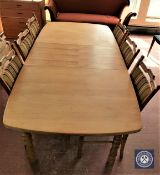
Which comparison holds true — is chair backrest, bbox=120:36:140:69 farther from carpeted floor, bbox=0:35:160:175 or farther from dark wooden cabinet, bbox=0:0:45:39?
dark wooden cabinet, bbox=0:0:45:39

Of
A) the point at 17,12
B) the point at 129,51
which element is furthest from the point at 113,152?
the point at 17,12

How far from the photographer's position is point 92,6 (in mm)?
3834

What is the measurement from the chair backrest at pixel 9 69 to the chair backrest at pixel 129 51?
37.1 inches

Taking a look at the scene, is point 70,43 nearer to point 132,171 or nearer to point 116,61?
point 116,61

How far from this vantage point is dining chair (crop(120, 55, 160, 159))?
1.30 m

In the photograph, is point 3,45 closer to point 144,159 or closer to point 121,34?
point 121,34

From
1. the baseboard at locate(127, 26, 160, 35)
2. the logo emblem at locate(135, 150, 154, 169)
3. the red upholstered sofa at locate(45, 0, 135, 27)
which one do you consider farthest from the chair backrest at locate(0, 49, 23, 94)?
the baseboard at locate(127, 26, 160, 35)

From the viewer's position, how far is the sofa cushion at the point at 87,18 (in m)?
3.48

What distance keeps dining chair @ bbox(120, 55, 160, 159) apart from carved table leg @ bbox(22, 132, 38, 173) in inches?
27.3

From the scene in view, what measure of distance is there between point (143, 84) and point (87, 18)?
248 cm

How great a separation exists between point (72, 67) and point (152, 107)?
4.15ft

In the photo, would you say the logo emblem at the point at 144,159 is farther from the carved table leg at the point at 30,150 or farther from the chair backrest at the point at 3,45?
the chair backrest at the point at 3,45

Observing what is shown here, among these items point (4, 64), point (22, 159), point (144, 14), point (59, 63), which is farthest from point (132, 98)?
point (144, 14)

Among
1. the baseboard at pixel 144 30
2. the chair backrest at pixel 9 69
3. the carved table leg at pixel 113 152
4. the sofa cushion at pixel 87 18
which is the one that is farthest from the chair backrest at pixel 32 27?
the baseboard at pixel 144 30
